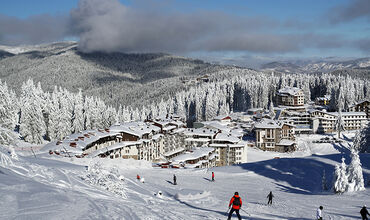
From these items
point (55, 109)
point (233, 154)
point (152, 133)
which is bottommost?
Answer: point (233, 154)

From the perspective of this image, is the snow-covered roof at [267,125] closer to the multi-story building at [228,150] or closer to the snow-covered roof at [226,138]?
the snow-covered roof at [226,138]

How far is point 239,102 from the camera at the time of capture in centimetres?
17188

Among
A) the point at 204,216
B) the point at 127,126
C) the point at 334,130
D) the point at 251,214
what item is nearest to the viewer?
the point at 204,216

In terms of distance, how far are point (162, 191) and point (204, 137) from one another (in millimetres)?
60951

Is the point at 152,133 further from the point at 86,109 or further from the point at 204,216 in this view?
the point at 204,216

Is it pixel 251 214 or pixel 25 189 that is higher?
pixel 25 189

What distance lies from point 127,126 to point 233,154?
27682 millimetres

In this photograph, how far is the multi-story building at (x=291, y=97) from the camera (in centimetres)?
14400

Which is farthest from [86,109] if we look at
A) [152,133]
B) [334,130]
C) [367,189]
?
[334,130]

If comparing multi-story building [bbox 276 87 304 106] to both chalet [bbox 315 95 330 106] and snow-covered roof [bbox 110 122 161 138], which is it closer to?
chalet [bbox 315 95 330 106]

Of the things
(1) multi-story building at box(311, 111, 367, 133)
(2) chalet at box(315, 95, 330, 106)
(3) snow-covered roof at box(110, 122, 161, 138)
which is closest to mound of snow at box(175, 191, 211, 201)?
(3) snow-covered roof at box(110, 122, 161, 138)

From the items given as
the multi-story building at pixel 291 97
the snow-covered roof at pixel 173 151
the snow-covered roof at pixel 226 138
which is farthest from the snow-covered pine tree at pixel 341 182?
the multi-story building at pixel 291 97

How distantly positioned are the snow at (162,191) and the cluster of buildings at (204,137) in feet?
66.2

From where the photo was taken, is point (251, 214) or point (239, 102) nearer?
point (251, 214)
